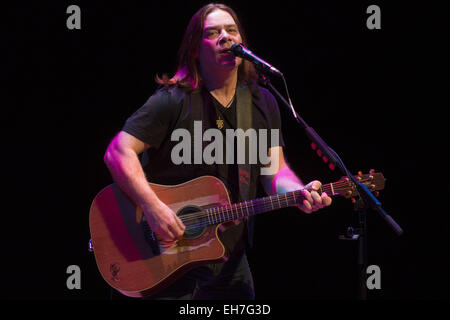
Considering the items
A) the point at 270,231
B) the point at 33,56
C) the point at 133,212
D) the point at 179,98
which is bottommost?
the point at 270,231

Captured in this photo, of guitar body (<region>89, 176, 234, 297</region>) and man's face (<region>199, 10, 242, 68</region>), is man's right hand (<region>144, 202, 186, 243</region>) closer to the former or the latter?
guitar body (<region>89, 176, 234, 297</region>)

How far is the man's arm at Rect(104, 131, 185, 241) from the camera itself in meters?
2.12

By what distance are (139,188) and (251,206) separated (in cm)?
62

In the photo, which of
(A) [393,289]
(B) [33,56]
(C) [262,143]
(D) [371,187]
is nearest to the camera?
(D) [371,187]

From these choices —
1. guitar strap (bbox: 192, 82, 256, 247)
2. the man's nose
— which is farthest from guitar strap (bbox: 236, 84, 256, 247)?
the man's nose

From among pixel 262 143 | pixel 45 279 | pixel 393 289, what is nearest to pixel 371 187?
pixel 262 143

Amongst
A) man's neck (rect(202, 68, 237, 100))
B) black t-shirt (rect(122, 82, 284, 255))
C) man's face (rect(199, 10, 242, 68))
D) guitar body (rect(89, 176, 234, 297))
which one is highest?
man's face (rect(199, 10, 242, 68))

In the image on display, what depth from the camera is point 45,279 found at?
301cm

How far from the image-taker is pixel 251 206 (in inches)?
87.9

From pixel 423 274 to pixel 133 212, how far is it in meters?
2.30

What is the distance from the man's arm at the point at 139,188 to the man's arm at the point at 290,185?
0.62 metres

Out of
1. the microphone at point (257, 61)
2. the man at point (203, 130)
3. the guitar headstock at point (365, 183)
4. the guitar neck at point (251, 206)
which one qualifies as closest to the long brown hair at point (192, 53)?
the man at point (203, 130)

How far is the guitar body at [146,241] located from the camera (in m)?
2.14

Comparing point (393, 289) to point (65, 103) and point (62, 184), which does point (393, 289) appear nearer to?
point (62, 184)
